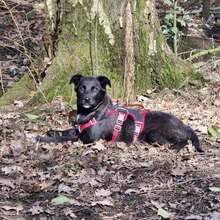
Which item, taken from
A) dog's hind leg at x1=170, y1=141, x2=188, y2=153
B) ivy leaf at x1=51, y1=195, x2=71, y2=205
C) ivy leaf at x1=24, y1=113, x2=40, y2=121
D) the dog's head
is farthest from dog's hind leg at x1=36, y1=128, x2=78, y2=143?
ivy leaf at x1=51, y1=195, x2=71, y2=205

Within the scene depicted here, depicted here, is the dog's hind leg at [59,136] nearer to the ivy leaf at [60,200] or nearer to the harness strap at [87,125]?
the harness strap at [87,125]

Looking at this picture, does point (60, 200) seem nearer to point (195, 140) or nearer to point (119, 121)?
point (119, 121)

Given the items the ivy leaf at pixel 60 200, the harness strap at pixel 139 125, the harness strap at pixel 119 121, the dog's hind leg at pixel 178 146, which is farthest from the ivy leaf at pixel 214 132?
the ivy leaf at pixel 60 200

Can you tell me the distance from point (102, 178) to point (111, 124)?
1353mm

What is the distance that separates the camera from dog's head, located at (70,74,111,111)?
7137 mm

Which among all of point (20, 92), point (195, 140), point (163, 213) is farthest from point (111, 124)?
point (20, 92)

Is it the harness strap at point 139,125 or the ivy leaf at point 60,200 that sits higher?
the harness strap at point 139,125

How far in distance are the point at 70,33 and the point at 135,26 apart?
1008 mm

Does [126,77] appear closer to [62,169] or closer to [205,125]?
[205,125]

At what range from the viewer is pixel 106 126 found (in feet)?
23.4

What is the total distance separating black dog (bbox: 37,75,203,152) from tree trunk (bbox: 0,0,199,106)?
122cm

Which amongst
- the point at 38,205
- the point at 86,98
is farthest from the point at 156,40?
the point at 38,205

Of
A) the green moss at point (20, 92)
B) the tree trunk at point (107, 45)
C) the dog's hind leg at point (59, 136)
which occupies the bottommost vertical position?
the dog's hind leg at point (59, 136)

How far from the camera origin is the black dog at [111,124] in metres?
7.11
